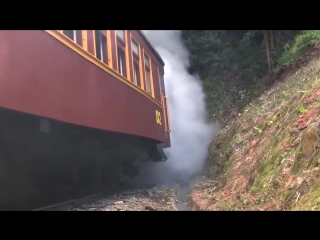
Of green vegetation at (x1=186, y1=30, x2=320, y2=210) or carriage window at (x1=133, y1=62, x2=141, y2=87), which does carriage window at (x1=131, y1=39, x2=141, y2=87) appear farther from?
green vegetation at (x1=186, y1=30, x2=320, y2=210)

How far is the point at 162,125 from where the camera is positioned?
4512 millimetres

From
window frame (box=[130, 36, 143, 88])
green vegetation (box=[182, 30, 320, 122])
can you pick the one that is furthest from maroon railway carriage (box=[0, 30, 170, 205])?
green vegetation (box=[182, 30, 320, 122])

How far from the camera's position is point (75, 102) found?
2820 millimetres

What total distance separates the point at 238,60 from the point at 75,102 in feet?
14.0

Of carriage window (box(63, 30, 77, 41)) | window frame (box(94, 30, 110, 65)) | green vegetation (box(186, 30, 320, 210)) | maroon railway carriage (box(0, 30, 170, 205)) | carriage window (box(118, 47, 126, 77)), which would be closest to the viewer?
maroon railway carriage (box(0, 30, 170, 205))

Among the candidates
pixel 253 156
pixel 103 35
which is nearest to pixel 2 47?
pixel 103 35

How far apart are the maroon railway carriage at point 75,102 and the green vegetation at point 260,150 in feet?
2.43

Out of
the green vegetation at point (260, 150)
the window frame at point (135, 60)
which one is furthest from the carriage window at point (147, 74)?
the green vegetation at point (260, 150)

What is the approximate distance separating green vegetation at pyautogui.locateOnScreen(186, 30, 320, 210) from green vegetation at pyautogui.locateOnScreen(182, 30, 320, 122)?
1.1 inches

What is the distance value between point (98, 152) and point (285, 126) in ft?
6.10

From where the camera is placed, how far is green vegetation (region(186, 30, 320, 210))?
2604 mm

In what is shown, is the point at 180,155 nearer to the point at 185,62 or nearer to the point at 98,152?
the point at 98,152

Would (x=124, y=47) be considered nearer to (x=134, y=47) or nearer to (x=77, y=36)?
(x=134, y=47)
